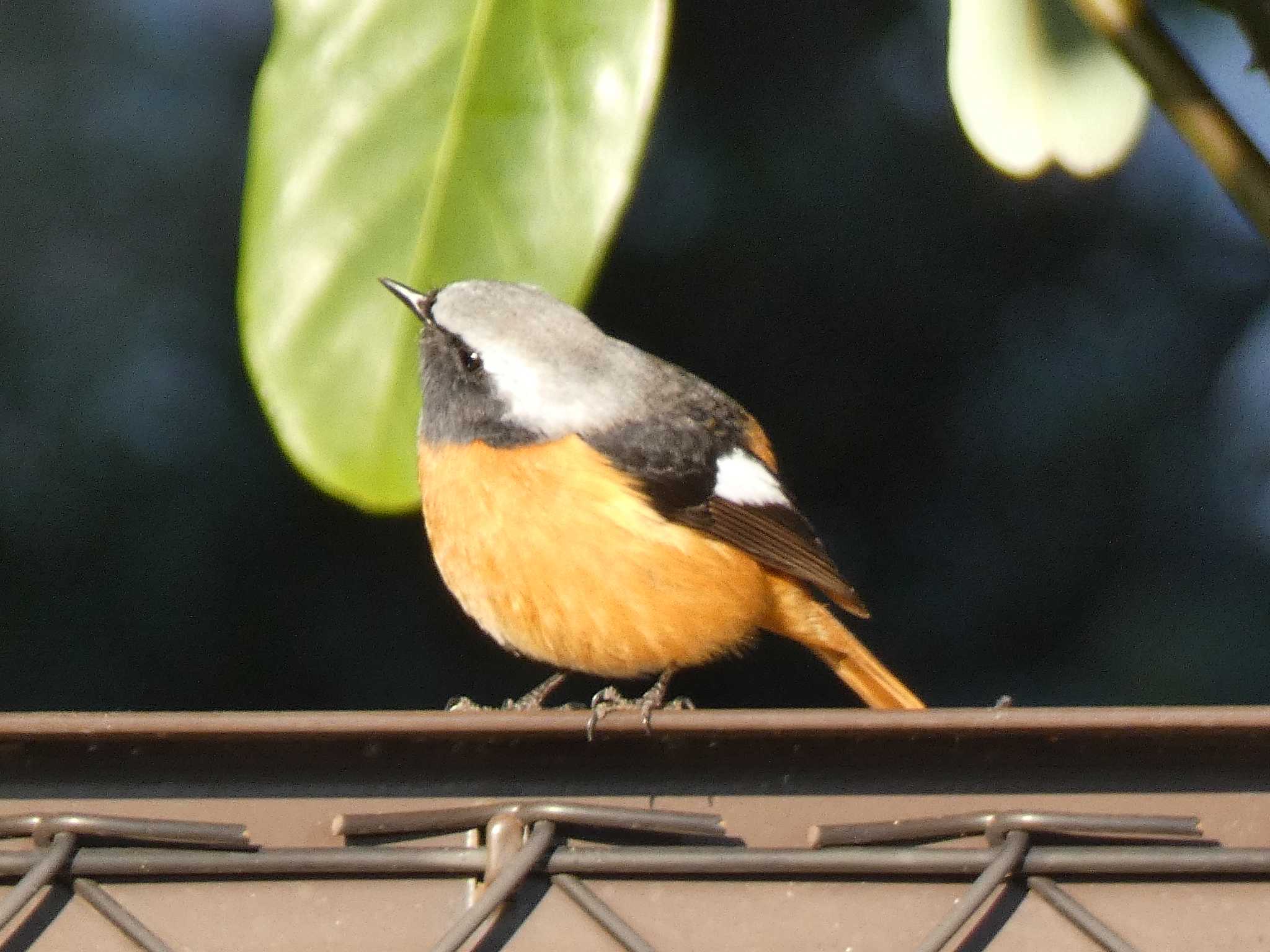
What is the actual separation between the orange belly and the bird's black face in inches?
1.4

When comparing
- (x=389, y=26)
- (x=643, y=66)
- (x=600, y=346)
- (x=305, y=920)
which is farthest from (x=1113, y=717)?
(x=600, y=346)

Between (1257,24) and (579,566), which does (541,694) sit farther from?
(1257,24)

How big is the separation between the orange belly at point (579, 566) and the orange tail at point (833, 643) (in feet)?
0.37

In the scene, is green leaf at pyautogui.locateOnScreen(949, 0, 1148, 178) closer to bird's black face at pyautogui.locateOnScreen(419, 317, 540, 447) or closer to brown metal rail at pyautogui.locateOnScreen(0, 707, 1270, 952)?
brown metal rail at pyautogui.locateOnScreen(0, 707, 1270, 952)

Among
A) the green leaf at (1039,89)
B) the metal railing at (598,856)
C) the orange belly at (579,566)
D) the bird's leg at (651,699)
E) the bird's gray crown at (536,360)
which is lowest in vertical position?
the metal railing at (598,856)

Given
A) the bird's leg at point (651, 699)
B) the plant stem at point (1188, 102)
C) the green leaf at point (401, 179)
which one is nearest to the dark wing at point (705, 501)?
the bird's leg at point (651, 699)

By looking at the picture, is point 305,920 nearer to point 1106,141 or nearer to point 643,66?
point 643,66

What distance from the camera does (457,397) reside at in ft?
5.08

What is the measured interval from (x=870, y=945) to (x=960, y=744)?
7 cm

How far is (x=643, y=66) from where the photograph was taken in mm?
697

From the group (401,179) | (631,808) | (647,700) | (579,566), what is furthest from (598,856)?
(647,700)

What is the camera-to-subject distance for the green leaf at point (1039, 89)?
726 mm

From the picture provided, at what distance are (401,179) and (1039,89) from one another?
0.31m

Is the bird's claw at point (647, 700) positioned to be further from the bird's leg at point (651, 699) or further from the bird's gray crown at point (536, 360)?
the bird's gray crown at point (536, 360)
